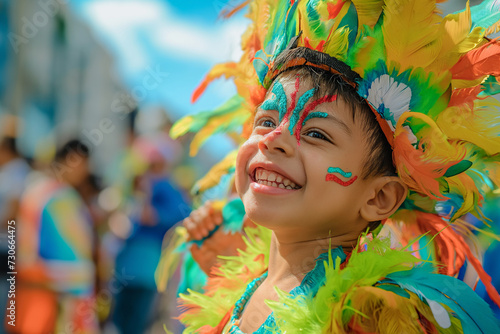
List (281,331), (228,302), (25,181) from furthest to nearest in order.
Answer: (25,181) → (228,302) → (281,331)

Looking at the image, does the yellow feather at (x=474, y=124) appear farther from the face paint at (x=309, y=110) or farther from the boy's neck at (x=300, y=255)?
the boy's neck at (x=300, y=255)

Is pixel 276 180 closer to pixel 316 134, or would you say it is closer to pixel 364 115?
pixel 316 134

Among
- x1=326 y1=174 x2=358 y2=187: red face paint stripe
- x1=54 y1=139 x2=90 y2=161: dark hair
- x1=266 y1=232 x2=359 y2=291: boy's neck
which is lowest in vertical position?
x1=54 y1=139 x2=90 y2=161: dark hair

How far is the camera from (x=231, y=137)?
7.98 feet

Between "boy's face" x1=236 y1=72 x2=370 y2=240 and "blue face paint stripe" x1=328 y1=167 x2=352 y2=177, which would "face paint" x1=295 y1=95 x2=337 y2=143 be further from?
"blue face paint stripe" x1=328 y1=167 x2=352 y2=177

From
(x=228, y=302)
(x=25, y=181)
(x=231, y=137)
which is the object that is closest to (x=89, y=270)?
(x=25, y=181)

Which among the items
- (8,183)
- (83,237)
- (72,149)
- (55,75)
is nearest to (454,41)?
(83,237)

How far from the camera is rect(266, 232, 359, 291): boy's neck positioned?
1.55m

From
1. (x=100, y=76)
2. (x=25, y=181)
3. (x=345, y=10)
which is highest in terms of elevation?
(x=345, y=10)

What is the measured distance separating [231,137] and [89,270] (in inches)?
86.3

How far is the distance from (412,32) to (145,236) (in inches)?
126

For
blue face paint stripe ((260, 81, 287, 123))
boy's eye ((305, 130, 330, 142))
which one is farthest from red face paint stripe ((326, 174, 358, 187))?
blue face paint stripe ((260, 81, 287, 123))

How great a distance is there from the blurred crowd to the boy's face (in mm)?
2577

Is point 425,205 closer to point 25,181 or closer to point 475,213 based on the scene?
point 475,213
